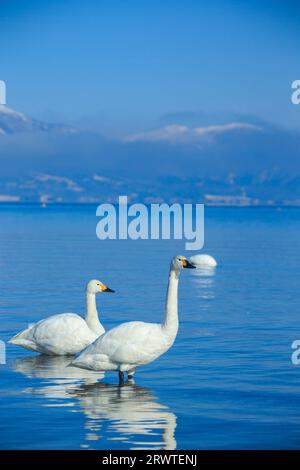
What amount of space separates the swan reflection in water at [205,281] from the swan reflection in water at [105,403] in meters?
14.4

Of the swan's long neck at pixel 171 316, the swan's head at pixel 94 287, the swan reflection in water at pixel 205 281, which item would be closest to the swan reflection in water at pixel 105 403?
the swan's long neck at pixel 171 316

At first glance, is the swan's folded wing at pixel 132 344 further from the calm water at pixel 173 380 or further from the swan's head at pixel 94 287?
the swan's head at pixel 94 287

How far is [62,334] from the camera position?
2080 centimetres

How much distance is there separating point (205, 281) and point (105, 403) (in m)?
24.5

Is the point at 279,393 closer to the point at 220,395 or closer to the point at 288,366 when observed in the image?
the point at 220,395

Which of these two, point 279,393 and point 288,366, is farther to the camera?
point 288,366

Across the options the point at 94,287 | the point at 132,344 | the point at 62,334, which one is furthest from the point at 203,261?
the point at 132,344

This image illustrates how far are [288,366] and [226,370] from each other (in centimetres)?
142

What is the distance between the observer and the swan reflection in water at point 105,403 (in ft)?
47.9

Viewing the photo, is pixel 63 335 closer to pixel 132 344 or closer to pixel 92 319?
pixel 92 319
